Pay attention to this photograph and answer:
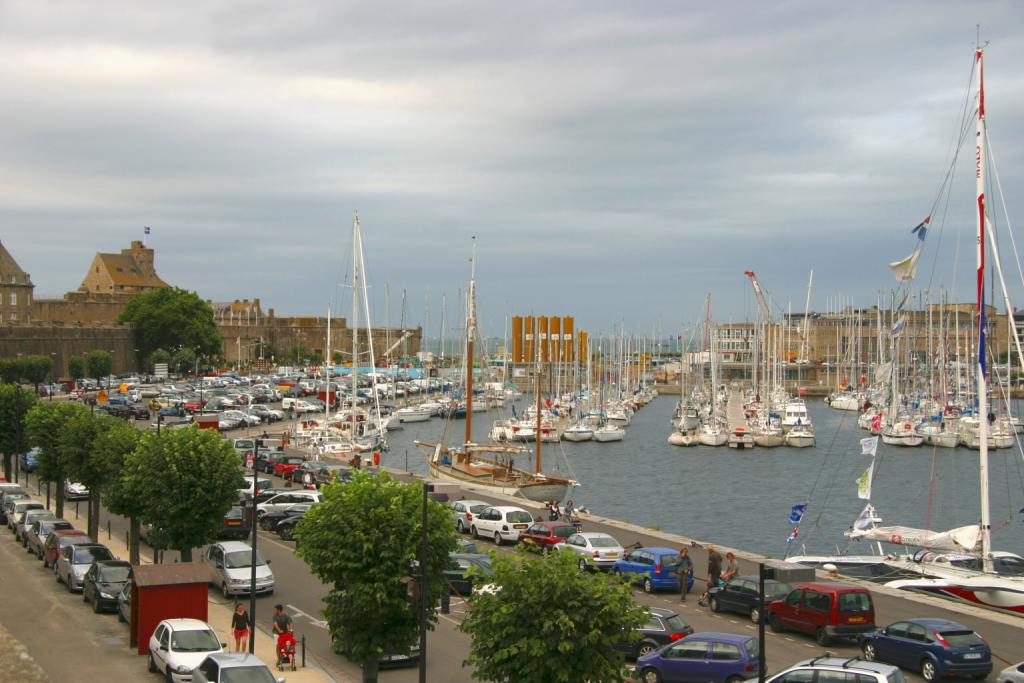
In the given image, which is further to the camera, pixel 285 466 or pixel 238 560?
pixel 285 466

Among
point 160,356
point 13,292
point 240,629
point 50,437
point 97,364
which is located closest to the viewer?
point 240,629

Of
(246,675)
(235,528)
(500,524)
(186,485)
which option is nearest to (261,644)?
(246,675)

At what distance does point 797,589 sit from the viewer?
21156mm

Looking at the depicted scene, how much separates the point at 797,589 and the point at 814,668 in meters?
6.14

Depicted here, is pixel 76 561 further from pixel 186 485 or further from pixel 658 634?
pixel 658 634

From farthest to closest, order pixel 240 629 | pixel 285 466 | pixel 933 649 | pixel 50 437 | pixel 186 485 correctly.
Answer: pixel 285 466
pixel 50 437
pixel 186 485
pixel 240 629
pixel 933 649

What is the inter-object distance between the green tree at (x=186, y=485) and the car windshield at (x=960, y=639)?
15382 mm


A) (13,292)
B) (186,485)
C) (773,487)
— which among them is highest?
(13,292)

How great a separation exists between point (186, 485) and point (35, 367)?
70631 mm

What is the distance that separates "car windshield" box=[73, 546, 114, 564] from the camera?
2509 cm

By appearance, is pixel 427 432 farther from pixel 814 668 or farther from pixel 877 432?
pixel 814 668

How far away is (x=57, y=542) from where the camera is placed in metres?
26.7

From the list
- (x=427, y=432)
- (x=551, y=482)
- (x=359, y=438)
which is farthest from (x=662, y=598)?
(x=427, y=432)

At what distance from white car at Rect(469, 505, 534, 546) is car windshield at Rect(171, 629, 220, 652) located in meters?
13.1
